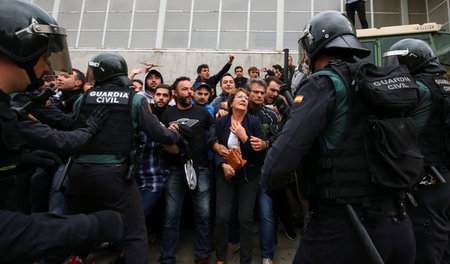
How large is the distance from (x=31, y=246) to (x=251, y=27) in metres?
10.2

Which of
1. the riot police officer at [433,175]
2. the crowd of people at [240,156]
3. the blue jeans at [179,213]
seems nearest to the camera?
the crowd of people at [240,156]

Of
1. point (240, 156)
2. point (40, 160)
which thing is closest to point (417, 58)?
point (240, 156)

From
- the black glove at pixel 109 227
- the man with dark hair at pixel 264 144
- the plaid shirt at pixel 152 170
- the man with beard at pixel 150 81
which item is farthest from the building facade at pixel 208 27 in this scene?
the black glove at pixel 109 227

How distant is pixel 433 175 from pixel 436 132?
0.37m

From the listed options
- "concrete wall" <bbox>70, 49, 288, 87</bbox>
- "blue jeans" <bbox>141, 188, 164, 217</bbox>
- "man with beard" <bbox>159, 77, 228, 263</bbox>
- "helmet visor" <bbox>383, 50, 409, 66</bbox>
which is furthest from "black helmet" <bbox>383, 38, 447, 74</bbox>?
"concrete wall" <bbox>70, 49, 288, 87</bbox>

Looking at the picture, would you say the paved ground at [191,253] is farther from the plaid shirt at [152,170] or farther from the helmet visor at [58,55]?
the helmet visor at [58,55]

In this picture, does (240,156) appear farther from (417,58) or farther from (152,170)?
(417,58)

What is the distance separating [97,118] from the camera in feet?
9.17

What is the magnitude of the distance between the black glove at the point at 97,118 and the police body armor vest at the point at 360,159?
6.98 ft

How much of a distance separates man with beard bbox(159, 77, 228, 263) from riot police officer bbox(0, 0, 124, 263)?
214 centimetres

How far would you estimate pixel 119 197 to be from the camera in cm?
269

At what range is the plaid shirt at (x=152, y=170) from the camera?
12.2 ft

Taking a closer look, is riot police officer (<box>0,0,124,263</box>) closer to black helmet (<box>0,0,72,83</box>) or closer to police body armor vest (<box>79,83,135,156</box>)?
black helmet (<box>0,0,72,83</box>)

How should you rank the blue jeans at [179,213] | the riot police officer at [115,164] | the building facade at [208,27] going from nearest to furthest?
the riot police officer at [115,164] → the blue jeans at [179,213] → the building facade at [208,27]
